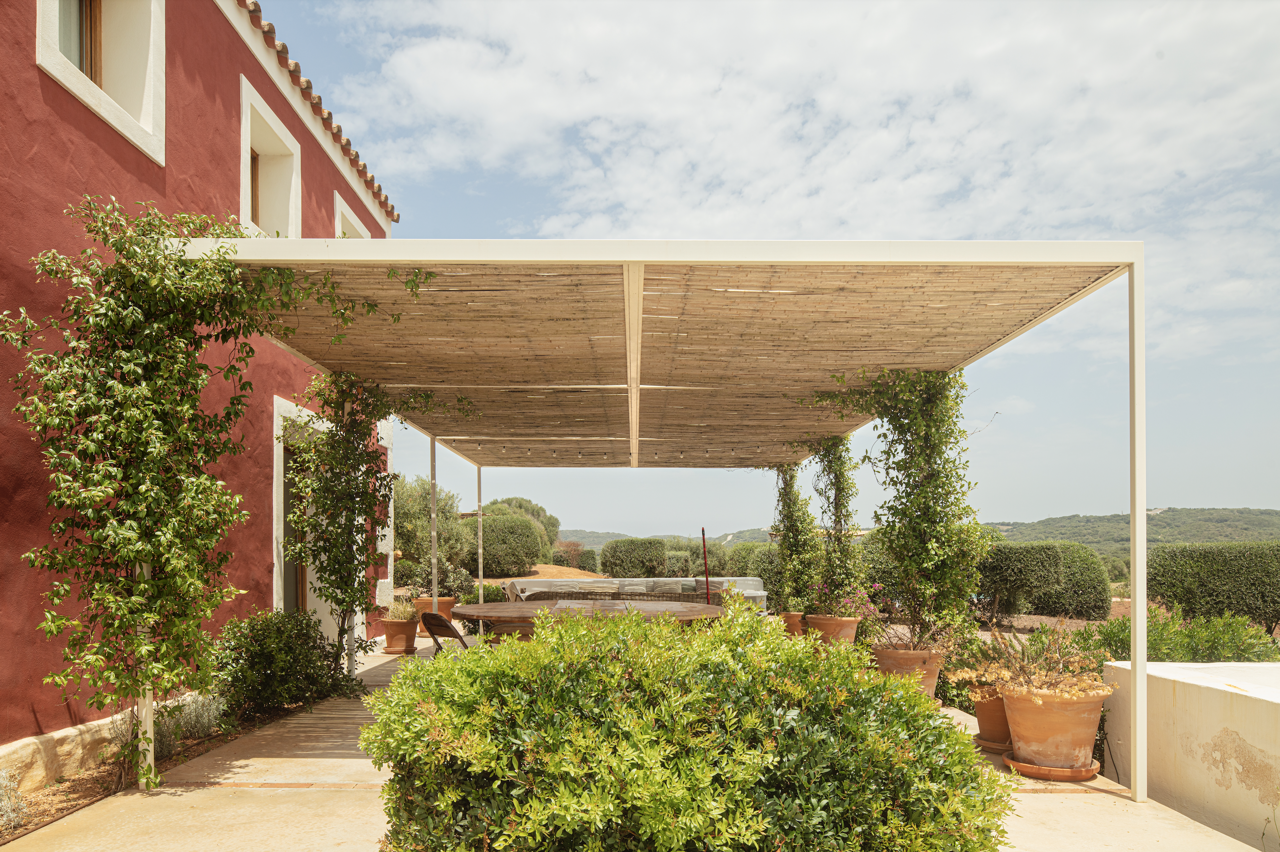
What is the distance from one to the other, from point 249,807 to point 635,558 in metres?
16.9

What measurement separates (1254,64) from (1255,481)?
20615 mm

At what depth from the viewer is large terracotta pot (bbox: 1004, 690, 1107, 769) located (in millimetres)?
4406

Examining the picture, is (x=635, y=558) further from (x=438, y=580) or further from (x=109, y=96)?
(x=109, y=96)

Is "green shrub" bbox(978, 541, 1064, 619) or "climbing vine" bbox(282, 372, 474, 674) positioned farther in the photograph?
"green shrub" bbox(978, 541, 1064, 619)

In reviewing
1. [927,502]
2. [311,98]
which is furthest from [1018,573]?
[311,98]

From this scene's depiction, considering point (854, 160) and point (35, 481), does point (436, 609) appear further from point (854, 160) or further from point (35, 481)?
point (854, 160)

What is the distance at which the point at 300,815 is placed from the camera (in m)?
3.78

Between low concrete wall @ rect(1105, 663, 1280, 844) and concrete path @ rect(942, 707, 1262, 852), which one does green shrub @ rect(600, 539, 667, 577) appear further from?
concrete path @ rect(942, 707, 1262, 852)

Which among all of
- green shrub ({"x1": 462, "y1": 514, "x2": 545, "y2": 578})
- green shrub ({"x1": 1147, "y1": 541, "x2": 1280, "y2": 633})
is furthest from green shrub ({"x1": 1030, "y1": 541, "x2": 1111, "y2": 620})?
green shrub ({"x1": 462, "y1": 514, "x2": 545, "y2": 578})

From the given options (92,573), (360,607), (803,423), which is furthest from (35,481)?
(803,423)

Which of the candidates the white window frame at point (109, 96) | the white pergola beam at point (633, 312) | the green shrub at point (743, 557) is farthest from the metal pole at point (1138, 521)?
the green shrub at point (743, 557)

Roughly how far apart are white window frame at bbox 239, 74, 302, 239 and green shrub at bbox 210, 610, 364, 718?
3.31 metres

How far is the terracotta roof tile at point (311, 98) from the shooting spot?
7068 mm

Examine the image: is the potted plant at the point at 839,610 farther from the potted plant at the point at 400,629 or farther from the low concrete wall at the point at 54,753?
the low concrete wall at the point at 54,753
